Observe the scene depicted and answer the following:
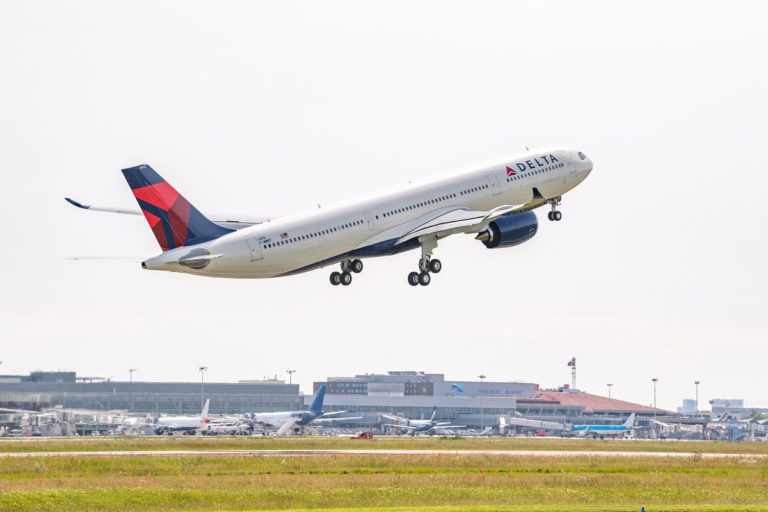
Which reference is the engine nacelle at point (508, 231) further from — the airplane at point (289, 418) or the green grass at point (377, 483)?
the airplane at point (289, 418)

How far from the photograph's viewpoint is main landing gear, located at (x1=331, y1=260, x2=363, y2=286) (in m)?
76.2

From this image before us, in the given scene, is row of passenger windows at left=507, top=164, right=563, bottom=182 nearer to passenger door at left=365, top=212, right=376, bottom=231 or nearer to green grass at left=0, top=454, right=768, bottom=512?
passenger door at left=365, top=212, right=376, bottom=231

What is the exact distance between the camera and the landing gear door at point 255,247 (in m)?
65.4

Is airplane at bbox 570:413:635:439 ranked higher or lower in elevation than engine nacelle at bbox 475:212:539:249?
lower

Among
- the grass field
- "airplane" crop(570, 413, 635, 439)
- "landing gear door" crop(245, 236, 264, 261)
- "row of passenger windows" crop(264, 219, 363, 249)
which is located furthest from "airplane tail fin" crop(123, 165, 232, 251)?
"airplane" crop(570, 413, 635, 439)

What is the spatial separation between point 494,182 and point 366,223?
528 inches

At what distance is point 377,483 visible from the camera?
63625 millimetres

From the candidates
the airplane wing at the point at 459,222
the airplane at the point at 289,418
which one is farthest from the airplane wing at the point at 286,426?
the airplane wing at the point at 459,222

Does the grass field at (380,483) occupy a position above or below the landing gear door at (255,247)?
below

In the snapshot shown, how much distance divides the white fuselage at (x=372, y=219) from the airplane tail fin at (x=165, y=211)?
0.98 metres

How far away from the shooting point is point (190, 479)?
6538 centimetres

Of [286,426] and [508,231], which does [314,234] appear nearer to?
[508,231]

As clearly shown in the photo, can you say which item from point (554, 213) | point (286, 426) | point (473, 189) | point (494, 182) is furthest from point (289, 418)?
point (473, 189)

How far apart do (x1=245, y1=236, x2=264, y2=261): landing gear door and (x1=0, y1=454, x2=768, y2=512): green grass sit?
12430 mm
